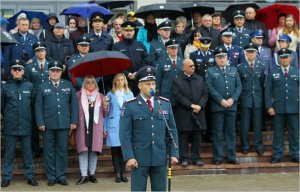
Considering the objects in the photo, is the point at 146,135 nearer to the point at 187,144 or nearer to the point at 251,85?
the point at 187,144

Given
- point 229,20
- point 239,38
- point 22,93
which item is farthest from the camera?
point 229,20

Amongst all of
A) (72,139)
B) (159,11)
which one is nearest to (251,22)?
(159,11)

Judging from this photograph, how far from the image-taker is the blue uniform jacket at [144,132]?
9.61 metres

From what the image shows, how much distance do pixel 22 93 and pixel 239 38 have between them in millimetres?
5087

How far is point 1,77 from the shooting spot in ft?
46.5

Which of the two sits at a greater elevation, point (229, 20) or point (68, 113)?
point (229, 20)

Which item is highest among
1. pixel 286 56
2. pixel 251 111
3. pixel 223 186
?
pixel 286 56

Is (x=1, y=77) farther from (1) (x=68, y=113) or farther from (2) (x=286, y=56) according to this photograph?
Answer: (2) (x=286, y=56)

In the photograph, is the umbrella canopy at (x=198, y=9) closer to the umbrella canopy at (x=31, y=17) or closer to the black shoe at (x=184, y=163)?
the umbrella canopy at (x=31, y=17)

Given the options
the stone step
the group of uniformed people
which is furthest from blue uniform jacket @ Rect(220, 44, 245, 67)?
the stone step

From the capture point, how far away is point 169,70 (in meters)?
14.1

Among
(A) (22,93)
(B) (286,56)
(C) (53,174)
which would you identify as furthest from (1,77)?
(B) (286,56)

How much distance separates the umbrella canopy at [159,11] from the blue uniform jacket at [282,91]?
2.76m

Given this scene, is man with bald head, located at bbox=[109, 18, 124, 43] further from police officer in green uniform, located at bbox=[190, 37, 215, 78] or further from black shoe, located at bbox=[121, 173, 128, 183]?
black shoe, located at bbox=[121, 173, 128, 183]
